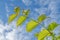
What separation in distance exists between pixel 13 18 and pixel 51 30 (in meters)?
0.28

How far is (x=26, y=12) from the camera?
1195 millimetres

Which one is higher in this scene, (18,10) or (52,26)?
(18,10)

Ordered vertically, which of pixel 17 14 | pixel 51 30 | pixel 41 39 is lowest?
pixel 41 39

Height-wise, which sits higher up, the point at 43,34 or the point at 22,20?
the point at 22,20

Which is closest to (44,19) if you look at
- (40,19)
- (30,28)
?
(40,19)

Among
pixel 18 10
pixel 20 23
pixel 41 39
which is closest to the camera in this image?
pixel 41 39

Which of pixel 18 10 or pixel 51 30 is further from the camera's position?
pixel 18 10

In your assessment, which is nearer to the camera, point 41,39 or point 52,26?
point 41,39

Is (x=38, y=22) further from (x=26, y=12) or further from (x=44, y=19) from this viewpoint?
(x=26, y=12)

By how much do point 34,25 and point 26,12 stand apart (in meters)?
0.27

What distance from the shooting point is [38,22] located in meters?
1.02

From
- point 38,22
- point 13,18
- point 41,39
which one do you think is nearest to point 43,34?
point 41,39

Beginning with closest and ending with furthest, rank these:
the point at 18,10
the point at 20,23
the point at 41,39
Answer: the point at 41,39, the point at 20,23, the point at 18,10

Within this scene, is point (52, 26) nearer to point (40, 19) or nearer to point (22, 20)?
point (40, 19)
